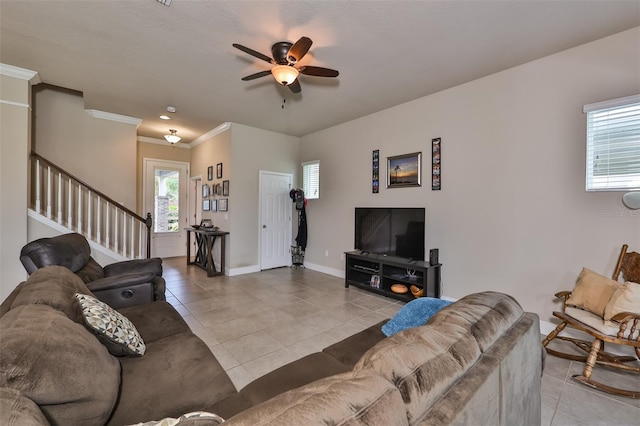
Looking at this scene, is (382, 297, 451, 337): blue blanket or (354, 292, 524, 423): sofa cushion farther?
(382, 297, 451, 337): blue blanket

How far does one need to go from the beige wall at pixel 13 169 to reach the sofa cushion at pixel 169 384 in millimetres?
3192

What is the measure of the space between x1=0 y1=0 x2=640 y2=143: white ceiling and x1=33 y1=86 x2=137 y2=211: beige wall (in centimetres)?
89

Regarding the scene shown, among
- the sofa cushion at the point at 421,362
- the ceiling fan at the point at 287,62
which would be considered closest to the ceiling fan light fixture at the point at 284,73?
the ceiling fan at the point at 287,62

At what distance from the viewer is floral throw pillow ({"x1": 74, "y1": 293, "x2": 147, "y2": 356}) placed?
132 centimetres

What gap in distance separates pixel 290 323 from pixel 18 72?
176 inches

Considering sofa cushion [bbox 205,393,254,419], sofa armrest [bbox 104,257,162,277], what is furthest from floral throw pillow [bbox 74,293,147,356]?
sofa armrest [bbox 104,257,162,277]

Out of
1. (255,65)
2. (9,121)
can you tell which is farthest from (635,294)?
(9,121)

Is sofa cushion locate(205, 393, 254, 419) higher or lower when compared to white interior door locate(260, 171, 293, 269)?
lower

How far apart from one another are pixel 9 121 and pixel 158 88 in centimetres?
169

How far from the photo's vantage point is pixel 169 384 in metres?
1.25

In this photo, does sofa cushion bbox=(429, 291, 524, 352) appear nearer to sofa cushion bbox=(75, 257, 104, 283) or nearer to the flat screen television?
the flat screen television

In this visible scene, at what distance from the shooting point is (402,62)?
2.98 metres

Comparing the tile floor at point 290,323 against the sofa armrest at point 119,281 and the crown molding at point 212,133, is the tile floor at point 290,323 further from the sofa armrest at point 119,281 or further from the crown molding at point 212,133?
the crown molding at point 212,133

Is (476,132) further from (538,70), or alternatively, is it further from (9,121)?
(9,121)
